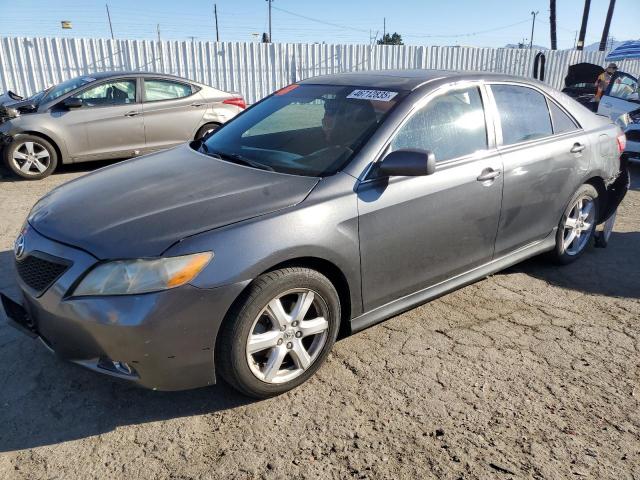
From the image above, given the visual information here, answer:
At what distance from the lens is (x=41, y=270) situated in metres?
2.54

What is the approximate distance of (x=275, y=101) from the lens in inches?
155

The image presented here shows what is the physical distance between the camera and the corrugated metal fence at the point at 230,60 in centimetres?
1417

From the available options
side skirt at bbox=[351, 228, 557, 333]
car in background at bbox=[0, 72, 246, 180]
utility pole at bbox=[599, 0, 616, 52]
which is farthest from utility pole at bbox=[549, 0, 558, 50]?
side skirt at bbox=[351, 228, 557, 333]

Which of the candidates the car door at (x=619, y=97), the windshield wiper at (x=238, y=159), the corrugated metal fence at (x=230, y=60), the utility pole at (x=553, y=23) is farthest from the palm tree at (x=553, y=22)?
the windshield wiper at (x=238, y=159)

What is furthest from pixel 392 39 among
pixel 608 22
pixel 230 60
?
pixel 230 60

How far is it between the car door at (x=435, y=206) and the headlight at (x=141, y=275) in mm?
986

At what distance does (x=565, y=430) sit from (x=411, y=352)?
3.14ft

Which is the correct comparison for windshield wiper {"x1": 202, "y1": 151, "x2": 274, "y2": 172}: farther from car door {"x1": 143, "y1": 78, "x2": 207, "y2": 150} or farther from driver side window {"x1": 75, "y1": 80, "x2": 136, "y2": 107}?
driver side window {"x1": 75, "y1": 80, "x2": 136, "y2": 107}

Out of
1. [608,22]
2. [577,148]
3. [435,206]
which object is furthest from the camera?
[608,22]

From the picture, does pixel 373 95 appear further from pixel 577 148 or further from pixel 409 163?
pixel 577 148

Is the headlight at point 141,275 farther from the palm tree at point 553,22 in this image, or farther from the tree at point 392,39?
the tree at point 392,39

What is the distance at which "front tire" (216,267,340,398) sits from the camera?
246 cm

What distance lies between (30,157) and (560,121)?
22.6 ft

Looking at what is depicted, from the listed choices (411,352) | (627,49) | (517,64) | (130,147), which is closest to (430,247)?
(411,352)
